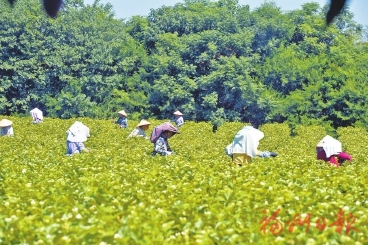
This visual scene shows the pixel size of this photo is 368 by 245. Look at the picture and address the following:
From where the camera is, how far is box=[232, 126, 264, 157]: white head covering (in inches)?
421

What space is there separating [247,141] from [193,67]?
1034 inches

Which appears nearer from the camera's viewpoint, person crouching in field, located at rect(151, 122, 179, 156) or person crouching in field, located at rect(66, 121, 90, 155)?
person crouching in field, located at rect(151, 122, 179, 156)

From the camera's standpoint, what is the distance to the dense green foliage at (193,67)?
3544cm

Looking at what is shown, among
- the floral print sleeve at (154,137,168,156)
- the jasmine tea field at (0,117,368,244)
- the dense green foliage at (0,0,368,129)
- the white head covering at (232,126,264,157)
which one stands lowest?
the jasmine tea field at (0,117,368,244)

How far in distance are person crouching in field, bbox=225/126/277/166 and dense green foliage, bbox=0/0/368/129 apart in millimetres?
23918

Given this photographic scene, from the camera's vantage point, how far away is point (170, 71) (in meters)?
37.8

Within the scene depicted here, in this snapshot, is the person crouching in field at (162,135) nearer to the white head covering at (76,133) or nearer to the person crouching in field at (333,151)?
the white head covering at (76,133)

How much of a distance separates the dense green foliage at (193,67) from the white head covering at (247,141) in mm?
24007

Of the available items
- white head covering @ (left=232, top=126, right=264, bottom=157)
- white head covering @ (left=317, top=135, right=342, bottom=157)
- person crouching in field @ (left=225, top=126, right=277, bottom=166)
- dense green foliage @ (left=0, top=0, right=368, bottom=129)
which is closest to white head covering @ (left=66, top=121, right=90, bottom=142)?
person crouching in field @ (left=225, top=126, right=277, bottom=166)

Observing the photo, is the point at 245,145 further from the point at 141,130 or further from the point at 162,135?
the point at 141,130

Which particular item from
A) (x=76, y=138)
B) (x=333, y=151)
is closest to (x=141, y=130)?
(x=76, y=138)

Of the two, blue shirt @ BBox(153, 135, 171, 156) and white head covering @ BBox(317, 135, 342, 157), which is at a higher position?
white head covering @ BBox(317, 135, 342, 157)

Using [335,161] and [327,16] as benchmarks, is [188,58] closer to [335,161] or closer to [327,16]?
[335,161]

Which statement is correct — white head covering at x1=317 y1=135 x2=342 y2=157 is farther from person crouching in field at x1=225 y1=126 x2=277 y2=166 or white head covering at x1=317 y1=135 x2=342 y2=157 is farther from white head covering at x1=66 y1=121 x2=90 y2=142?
white head covering at x1=66 y1=121 x2=90 y2=142
